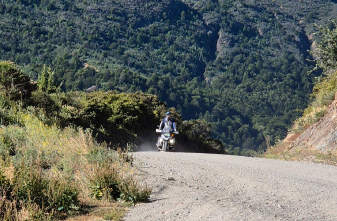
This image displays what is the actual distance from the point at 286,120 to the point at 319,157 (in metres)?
132

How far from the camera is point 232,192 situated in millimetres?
8977

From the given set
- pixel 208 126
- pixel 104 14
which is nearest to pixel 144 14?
pixel 104 14

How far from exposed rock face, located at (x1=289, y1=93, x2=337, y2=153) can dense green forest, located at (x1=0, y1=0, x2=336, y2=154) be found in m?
91.3

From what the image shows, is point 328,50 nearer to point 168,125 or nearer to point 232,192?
point 168,125

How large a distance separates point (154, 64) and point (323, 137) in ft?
496

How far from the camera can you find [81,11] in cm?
Result: 16200

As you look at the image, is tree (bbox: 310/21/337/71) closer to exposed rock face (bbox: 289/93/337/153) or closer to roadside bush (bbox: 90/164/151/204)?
exposed rock face (bbox: 289/93/337/153)

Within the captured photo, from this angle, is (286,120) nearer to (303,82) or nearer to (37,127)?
(303,82)

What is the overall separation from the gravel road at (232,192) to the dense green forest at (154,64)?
98.8m

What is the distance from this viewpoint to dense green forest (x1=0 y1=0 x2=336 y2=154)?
414 feet

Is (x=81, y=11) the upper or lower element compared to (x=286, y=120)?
upper

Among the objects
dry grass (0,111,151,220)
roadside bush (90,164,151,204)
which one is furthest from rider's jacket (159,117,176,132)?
roadside bush (90,164,151,204)

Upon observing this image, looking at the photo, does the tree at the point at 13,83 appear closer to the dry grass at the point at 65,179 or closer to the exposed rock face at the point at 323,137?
the dry grass at the point at 65,179

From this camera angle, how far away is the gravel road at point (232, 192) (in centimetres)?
732
